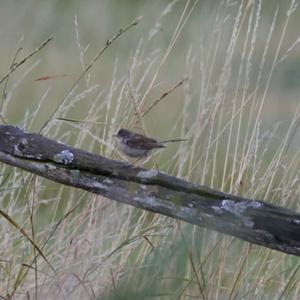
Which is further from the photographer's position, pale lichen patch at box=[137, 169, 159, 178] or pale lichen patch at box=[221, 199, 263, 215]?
pale lichen patch at box=[137, 169, 159, 178]

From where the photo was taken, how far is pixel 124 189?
2068mm

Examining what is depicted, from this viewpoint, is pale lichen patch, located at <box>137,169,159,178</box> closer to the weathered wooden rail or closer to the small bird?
the weathered wooden rail

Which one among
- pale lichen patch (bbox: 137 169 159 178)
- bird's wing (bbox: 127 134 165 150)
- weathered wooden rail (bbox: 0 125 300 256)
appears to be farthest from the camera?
bird's wing (bbox: 127 134 165 150)

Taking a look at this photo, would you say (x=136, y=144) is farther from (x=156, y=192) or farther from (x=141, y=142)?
(x=156, y=192)

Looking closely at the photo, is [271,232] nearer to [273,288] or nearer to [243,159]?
[243,159]

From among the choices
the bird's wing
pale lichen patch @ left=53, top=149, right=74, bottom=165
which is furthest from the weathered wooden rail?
the bird's wing

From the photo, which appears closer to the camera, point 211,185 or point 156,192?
point 156,192

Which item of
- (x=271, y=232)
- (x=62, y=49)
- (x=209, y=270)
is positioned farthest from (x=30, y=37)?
(x=271, y=232)

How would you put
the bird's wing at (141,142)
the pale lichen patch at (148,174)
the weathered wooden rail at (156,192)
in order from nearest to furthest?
the weathered wooden rail at (156,192), the pale lichen patch at (148,174), the bird's wing at (141,142)

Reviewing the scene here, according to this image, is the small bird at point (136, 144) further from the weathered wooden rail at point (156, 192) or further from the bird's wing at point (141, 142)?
the weathered wooden rail at point (156, 192)

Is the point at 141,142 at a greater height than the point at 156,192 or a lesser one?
greater

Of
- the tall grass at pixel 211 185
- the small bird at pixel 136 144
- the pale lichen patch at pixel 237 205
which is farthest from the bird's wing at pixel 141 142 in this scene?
the pale lichen patch at pixel 237 205

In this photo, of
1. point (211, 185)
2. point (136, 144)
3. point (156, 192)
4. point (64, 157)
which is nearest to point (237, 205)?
point (156, 192)

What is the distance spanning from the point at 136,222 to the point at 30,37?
241 cm
